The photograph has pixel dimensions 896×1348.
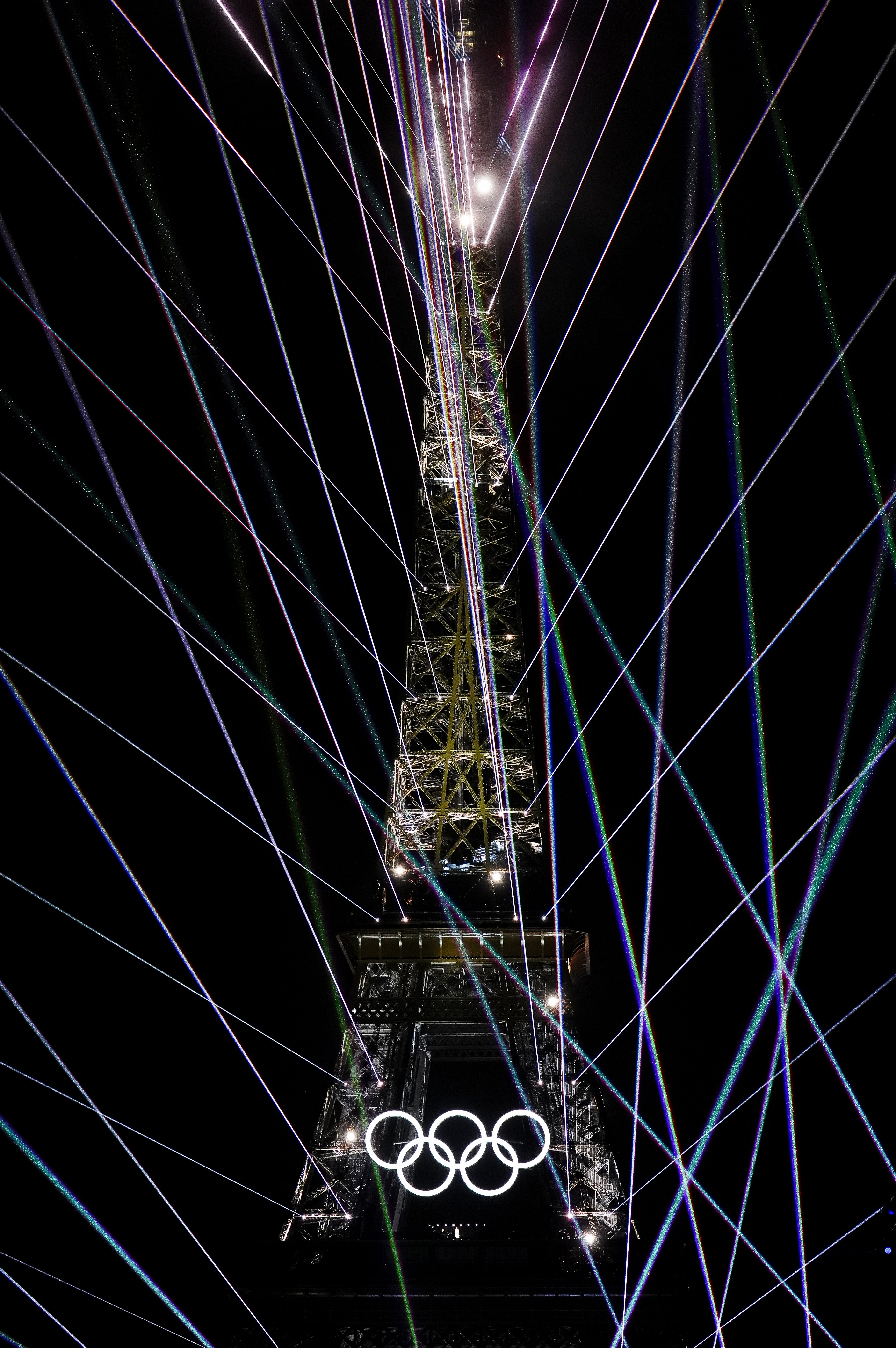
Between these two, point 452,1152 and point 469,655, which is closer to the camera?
point 452,1152

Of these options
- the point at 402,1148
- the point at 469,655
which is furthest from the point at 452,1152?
the point at 469,655

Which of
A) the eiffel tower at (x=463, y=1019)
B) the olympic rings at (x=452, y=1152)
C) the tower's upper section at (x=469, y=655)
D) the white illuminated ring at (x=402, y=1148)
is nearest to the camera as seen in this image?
the eiffel tower at (x=463, y=1019)

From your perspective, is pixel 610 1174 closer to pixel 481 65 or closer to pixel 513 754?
pixel 513 754

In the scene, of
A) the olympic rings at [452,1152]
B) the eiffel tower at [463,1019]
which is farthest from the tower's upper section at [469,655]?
the olympic rings at [452,1152]

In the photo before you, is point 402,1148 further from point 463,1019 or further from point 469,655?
point 469,655

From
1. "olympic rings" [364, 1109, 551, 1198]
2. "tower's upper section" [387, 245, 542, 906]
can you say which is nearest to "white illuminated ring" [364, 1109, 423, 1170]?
"olympic rings" [364, 1109, 551, 1198]

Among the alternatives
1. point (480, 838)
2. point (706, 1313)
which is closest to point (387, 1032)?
point (480, 838)

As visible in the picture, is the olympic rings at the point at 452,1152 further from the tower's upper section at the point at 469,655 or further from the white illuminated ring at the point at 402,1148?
the tower's upper section at the point at 469,655

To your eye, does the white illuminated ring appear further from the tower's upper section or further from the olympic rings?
the tower's upper section
